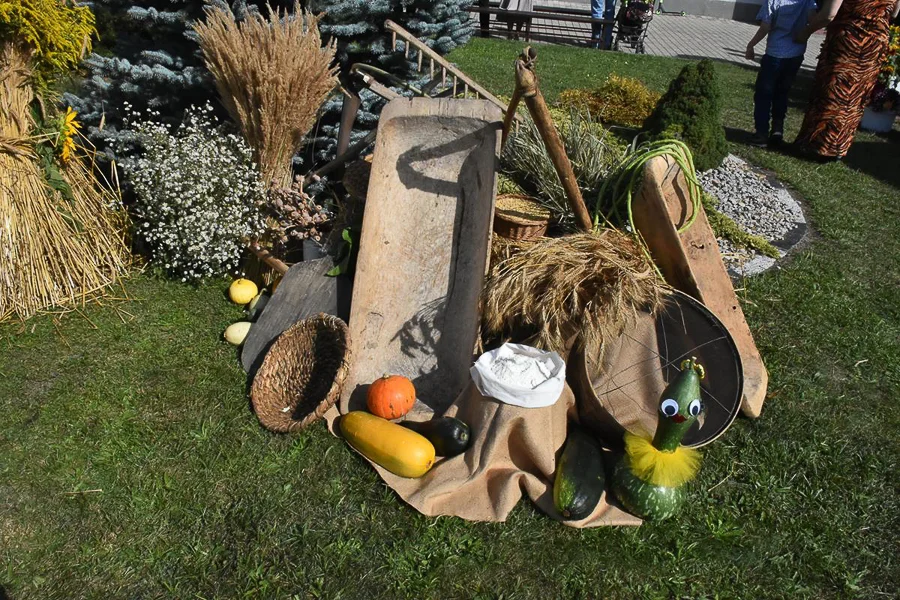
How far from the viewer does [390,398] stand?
301 centimetres

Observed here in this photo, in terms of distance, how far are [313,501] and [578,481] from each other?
1106mm

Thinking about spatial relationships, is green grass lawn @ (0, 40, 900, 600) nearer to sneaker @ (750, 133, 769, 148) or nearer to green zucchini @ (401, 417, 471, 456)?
green zucchini @ (401, 417, 471, 456)

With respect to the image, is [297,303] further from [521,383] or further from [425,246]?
[521,383]

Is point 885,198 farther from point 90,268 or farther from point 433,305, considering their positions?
point 90,268

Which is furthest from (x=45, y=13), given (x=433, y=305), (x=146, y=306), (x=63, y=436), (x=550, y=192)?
(x=550, y=192)

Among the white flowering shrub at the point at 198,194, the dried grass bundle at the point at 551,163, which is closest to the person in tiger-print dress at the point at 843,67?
the dried grass bundle at the point at 551,163

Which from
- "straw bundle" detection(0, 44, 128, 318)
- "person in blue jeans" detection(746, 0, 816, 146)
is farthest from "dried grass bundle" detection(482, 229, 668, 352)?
"person in blue jeans" detection(746, 0, 816, 146)

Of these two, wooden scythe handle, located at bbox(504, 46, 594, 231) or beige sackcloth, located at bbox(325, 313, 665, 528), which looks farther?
beige sackcloth, located at bbox(325, 313, 665, 528)

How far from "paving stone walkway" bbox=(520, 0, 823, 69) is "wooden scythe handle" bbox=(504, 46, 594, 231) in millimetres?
9876

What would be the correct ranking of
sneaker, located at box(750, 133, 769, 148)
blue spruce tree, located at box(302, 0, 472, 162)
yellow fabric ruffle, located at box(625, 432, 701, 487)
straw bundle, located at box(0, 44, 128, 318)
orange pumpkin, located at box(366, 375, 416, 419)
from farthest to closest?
sneaker, located at box(750, 133, 769, 148) → blue spruce tree, located at box(302, 0, 472, 162) → straw bundle, located at box(0, 44, 128, 318) → orange pumpkin, located at box(366, 375, 416, 419) → yellow fabric ruffle, located at box(625, 432, 701, 487)

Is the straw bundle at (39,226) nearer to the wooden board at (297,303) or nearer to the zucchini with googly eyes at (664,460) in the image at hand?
the wooden board at (297,303)

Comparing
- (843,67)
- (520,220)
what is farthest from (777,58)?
(520,220)

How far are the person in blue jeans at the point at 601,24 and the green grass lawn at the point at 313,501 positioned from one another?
10.2m

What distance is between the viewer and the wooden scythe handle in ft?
8.26
